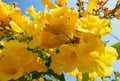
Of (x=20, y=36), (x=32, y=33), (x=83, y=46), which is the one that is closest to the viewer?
(x=83, y=46)

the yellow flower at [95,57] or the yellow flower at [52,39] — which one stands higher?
the yellow flower at [52,39]

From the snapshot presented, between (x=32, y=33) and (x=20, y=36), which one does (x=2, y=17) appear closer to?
(x=20, y=36)

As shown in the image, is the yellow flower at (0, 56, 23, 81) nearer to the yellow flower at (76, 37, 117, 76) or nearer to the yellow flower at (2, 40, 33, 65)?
the yellow flower at (2, 40, 33, 65)

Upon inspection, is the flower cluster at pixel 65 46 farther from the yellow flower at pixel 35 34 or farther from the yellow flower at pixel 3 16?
the yellow flower at pixel 3 16

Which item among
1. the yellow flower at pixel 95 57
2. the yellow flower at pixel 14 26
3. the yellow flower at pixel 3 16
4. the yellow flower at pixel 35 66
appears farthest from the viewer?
the yellow flower at pixel 3 16

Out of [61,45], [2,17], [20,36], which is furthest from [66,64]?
[2,17]

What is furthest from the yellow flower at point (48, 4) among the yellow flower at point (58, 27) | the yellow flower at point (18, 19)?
the yellow flower at point (58, 27)

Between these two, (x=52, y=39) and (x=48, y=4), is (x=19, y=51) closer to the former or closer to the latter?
(x=52, y=39)
